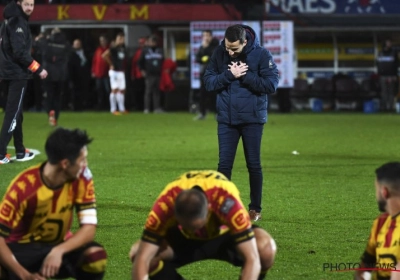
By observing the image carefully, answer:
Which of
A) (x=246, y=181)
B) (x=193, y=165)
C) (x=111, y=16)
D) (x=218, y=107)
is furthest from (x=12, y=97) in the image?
(x=111, y=16)

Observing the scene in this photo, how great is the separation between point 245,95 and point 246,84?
0.36ft

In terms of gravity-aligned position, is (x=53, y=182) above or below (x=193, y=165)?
above

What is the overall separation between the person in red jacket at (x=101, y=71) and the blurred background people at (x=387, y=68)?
7.23 meters

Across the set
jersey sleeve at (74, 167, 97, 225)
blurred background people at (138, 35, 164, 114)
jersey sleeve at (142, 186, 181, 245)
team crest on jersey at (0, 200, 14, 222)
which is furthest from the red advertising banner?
team crest on jersey at (0, 200, 14, 222)

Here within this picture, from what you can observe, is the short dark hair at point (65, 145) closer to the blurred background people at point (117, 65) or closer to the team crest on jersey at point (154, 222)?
the team crest on jersey at point (154, 222)

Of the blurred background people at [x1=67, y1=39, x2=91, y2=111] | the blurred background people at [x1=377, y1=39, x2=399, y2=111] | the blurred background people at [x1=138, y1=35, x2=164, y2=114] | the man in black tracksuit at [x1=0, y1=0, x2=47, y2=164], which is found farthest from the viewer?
the blurred background people at [x1=67, y1=39, x2=91, y2=111]

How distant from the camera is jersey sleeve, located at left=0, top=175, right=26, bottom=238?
5.96 m

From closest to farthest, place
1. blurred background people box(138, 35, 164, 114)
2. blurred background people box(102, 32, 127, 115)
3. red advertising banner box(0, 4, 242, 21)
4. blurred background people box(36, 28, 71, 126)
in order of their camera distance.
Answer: blurred background people box(36, 28, 71, 126) < blurred background people box(102, 32, 127, 115) < blurred background people box(138, 35, 164, 114) < red advertising banner box(0, 4, 242, 21)

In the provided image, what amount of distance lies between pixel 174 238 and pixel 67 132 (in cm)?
96

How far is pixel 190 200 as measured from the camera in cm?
573

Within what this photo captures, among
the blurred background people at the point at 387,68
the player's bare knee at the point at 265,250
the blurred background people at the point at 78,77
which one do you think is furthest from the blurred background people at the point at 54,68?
the player's bare knee at the point at 265,250

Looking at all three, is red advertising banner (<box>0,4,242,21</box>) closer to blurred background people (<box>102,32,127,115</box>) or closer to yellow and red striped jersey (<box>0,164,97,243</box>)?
blurred background people (<box>102,32,127,115</box>)

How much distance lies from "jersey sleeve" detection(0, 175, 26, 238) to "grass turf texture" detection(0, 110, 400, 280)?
1397 millimetres

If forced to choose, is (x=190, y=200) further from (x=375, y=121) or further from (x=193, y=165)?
(x=375, y=121)
